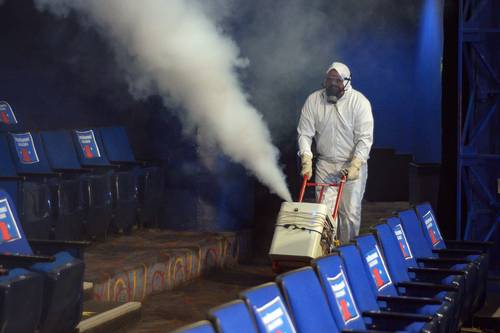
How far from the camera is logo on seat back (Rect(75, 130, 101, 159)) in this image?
27.7ft

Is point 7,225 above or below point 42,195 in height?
below

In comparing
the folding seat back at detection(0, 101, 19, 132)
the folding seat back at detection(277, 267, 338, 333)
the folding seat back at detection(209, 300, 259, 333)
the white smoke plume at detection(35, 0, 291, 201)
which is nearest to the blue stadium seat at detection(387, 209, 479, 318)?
the folding seat back at detection(277, 267, 338, 333)

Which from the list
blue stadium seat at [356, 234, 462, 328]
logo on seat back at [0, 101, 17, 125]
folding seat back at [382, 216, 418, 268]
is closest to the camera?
blue stadium seat at [356, 234, 462, 328]

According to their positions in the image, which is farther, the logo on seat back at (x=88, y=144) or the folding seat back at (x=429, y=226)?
the logo on seat back at (x=88, y=144)

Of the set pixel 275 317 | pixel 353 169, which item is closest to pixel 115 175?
pixel 353 169

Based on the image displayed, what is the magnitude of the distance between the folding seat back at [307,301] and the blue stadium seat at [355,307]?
0.31 feet

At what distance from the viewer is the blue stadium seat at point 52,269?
5117 mm

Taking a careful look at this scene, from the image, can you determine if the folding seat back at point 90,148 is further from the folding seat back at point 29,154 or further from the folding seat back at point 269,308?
the folding seat back at point 269,308

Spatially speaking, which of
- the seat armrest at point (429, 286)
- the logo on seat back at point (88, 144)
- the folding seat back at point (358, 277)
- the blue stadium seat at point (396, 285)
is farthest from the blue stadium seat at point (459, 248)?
the logo on seat back at point (88, 144)

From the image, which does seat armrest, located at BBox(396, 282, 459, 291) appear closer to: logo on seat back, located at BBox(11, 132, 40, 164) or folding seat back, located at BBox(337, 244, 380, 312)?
folding seat back, located at BBox(337, 244, 380, 312)

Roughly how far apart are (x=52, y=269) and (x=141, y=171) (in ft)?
12.0

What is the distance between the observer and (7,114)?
822cm

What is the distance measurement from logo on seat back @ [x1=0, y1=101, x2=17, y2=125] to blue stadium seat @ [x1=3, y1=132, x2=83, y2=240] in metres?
0.42

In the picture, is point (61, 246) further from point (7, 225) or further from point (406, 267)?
point (406, 267)
